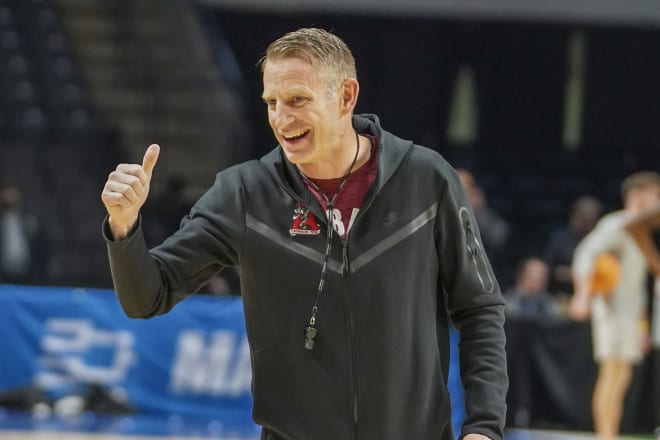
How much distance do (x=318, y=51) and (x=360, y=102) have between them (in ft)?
57.2

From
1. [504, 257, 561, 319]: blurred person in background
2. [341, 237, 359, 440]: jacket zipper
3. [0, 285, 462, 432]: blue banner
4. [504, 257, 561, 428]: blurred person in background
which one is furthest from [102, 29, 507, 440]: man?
[504, 257, 561, 319]: blurred person in background

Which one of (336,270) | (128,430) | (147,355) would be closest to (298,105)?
(336,270)

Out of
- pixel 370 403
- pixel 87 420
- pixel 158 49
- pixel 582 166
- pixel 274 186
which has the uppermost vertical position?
pixel 158 49

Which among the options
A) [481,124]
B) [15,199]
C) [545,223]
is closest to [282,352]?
[15,199]

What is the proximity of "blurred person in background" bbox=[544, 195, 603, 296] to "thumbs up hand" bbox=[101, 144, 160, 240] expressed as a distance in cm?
1064

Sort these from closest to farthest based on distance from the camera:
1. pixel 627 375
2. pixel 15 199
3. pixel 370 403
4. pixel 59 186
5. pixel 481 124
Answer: pixel 370 403 → pixel 627 375 → pixel 15 199 → pixel 59 186 → pixel 481 124

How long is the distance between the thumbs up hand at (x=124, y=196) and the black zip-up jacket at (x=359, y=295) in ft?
0.35

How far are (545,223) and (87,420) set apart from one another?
9.51 metres

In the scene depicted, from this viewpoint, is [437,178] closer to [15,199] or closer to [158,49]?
[15,199]

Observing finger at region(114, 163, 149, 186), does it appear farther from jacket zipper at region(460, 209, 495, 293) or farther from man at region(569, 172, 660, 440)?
man at region(569, 172, 660, 440)

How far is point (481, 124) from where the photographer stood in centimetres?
2112

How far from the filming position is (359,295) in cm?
334

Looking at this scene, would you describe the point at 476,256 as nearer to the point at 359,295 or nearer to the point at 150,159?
the point at 359,295

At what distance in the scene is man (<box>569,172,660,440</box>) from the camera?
9.91m
